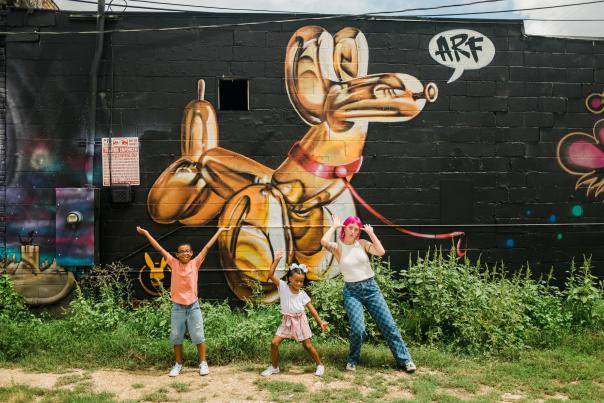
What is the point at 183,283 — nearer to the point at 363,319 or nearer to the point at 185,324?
the point at 185,324

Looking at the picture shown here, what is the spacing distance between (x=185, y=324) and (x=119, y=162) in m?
2.62

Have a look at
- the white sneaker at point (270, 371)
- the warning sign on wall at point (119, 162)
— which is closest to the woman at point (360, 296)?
the white sneaker at point (270, 371)

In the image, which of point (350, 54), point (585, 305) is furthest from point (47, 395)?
point (585, 305)

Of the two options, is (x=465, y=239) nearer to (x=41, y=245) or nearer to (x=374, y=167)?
(x=374, y=167)

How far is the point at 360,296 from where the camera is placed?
18.3 ft

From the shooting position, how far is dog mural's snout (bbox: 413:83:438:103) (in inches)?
292

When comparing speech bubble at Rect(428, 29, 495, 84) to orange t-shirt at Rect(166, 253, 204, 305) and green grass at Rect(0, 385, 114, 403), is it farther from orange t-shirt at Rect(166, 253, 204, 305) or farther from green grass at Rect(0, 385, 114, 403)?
green grass at Rect(0, 385, 114, 403)

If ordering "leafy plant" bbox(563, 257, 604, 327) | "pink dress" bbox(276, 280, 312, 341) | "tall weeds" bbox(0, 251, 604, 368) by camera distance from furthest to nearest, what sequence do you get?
"leafy plant" bbox(563, 257, 604, 327) → "tall weeds" bbox(0, 251, 604, 368) → "pink dress" bbox(276, 280, 312, 341)

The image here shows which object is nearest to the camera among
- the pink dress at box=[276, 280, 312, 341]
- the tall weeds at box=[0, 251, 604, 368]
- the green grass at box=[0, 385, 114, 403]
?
the green grass at box=[0, 385, 114, 403]

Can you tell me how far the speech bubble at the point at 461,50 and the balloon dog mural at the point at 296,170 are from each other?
1.78ft

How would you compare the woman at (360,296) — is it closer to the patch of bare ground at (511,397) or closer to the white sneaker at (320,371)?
the white sneaker at (320,371)

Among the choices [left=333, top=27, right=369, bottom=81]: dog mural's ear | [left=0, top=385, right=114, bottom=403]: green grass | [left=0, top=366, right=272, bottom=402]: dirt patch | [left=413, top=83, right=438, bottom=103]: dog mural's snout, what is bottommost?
[left=0, top=366, right=272, bottom=402]: dirt patch

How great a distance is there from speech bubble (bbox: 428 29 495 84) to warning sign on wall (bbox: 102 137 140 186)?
14.1 feet

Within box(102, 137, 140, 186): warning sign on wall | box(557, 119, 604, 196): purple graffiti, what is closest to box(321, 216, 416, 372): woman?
box(102, 137, 140, 186): warning sign on wall
